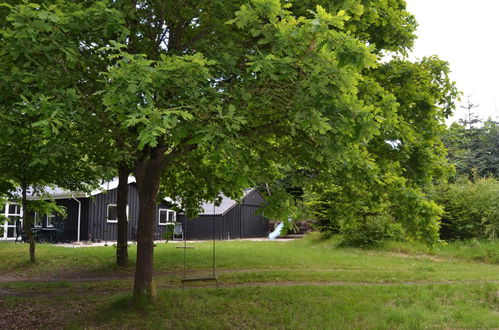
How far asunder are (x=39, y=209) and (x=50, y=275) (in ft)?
10.8

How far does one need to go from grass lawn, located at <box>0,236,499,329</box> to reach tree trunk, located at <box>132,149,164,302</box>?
0.38 meters

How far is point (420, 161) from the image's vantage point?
7.81 m

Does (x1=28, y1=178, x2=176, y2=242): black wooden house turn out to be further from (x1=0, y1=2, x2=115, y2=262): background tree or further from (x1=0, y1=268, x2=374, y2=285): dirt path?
(x1=0, y1=2, x2=115, y2=262): background tree

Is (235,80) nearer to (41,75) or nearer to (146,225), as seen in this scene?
(41,75)

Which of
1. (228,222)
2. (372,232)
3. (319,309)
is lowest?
(319,309)

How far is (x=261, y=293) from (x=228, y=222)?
24.8 meters

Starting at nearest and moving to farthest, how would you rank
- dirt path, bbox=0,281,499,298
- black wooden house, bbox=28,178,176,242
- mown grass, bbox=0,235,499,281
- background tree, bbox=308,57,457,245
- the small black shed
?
background tree, bbox=308,57,457,245, dirt path, bbox=0,281,499,298, mown grass, bbox=0,235,499,281, black wooden house, bbox=28,178,176,242, the small black shed

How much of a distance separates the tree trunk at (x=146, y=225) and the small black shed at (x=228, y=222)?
21.9 metres

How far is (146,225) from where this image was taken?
8844 millimetres

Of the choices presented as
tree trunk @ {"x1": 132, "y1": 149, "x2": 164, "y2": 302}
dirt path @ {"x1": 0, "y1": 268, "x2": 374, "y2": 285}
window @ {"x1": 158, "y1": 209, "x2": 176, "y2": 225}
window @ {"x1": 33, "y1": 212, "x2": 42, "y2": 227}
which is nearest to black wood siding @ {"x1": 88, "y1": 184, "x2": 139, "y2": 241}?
window @ {"x1": 33, "y1": 212, "x2": 42, "y2": 227}

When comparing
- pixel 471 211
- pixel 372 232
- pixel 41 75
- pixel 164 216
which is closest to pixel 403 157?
pixel 41 75

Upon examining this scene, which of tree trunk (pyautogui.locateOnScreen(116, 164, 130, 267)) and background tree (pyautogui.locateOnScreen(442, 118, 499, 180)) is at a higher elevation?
background tree (pyautogui.locateOnScreen(442, 118, 499, 180))

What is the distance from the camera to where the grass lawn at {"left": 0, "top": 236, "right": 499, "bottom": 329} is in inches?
311

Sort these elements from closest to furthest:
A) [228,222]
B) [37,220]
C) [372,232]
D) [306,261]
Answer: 1. [306,261]
2. [372,232]
3. [37,220]
4. [228,222]
